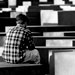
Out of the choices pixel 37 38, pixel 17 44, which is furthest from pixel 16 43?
pixel 37 38

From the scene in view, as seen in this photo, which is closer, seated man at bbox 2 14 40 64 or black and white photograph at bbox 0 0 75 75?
black and white photograph at bbox 0 0 75 75

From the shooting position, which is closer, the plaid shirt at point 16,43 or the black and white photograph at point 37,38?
the black and white photograph at point 37,38

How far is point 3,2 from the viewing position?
362 cm

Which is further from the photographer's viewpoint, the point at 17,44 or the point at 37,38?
the point at 37,38

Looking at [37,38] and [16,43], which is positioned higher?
[16,43]

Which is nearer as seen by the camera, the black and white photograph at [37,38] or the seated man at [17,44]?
the black and white photograph at [37,38]

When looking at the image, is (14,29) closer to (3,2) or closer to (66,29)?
(66,29)

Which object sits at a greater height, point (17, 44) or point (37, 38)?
point (17, 44)

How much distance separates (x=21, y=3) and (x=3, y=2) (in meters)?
0.28

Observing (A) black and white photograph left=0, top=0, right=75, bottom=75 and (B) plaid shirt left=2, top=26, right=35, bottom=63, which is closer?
(A) black and white photograph left=0, top=0, right=75, bottom=75

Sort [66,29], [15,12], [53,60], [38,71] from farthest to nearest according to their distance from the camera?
1. [15,12]
2. [66,29]
3. [38,71]
4. [53,60]

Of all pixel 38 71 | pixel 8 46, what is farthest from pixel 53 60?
pixel 8 46

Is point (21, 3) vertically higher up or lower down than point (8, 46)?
higher up

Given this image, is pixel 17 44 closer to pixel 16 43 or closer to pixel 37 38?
pixel 16 43
